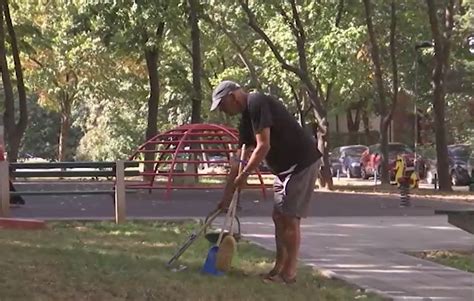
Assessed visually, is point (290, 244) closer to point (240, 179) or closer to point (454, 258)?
point (240, 179)

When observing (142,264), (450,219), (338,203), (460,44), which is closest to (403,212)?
(338,203)

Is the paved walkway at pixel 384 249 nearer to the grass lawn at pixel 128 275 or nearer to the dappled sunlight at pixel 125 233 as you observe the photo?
the grass lawn at pixel 128 275

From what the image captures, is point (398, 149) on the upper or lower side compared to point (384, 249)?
upper

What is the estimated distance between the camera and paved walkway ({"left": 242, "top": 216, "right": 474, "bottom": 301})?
7.71 meters

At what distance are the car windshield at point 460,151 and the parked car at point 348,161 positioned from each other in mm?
7504

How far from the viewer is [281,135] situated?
7383 mm

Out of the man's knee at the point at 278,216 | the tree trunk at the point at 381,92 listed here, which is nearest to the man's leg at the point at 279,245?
the man's knee at the point at 278,216

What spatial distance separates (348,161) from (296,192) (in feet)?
112

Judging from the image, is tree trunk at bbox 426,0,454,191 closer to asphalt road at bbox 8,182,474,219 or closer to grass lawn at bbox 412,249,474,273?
asphalt road at bbox 8,182,474,219

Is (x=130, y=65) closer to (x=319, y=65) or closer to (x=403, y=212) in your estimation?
(x=319, y=65)

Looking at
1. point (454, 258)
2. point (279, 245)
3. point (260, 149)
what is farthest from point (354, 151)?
point (260, 149)

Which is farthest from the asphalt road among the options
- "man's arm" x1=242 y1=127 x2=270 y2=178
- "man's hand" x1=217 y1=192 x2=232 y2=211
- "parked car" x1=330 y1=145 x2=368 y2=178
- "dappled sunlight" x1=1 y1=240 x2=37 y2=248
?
"parked car" x1=330 y1=145 x2=368 y2=178

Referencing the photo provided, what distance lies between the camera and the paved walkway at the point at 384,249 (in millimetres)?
7715

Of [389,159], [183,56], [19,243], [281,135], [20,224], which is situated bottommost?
[19,243]
